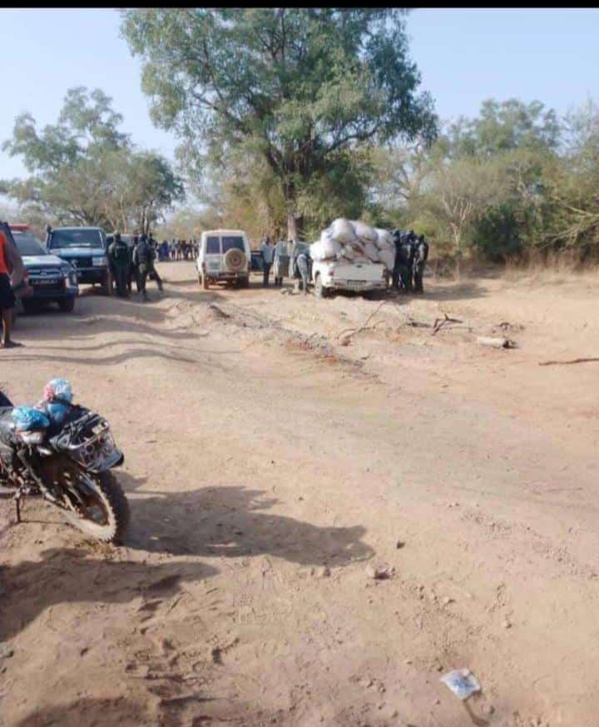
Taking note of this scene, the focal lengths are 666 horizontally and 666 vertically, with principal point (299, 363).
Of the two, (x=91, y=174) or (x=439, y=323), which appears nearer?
(x=439, y=323)

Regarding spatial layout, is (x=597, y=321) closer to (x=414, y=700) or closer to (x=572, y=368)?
(x=572, y=368)

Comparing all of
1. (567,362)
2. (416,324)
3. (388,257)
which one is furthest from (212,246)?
(567,362)

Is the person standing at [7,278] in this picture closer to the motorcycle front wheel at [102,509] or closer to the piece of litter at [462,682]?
the motorcycle front wheel at [102,509]

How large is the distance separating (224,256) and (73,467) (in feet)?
56.3

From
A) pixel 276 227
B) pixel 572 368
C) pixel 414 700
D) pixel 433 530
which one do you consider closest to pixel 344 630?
pixel 414 700

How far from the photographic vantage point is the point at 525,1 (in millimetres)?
2697

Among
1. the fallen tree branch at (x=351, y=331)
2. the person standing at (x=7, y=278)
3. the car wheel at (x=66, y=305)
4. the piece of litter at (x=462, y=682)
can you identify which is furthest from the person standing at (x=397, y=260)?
the piece of litter at (x=462, y=682)

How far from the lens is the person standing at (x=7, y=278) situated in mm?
8461

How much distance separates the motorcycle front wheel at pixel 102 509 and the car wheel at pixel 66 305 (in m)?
9.76

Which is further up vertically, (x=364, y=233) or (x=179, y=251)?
(x=179, y=251)

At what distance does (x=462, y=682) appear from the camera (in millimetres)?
3090

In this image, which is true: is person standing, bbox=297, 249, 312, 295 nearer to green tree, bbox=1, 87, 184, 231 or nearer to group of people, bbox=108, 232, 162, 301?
group of people, bbox=108, 232, 162, 301

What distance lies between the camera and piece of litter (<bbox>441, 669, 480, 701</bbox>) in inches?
119

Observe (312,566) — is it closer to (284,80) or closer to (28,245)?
(28,245)
